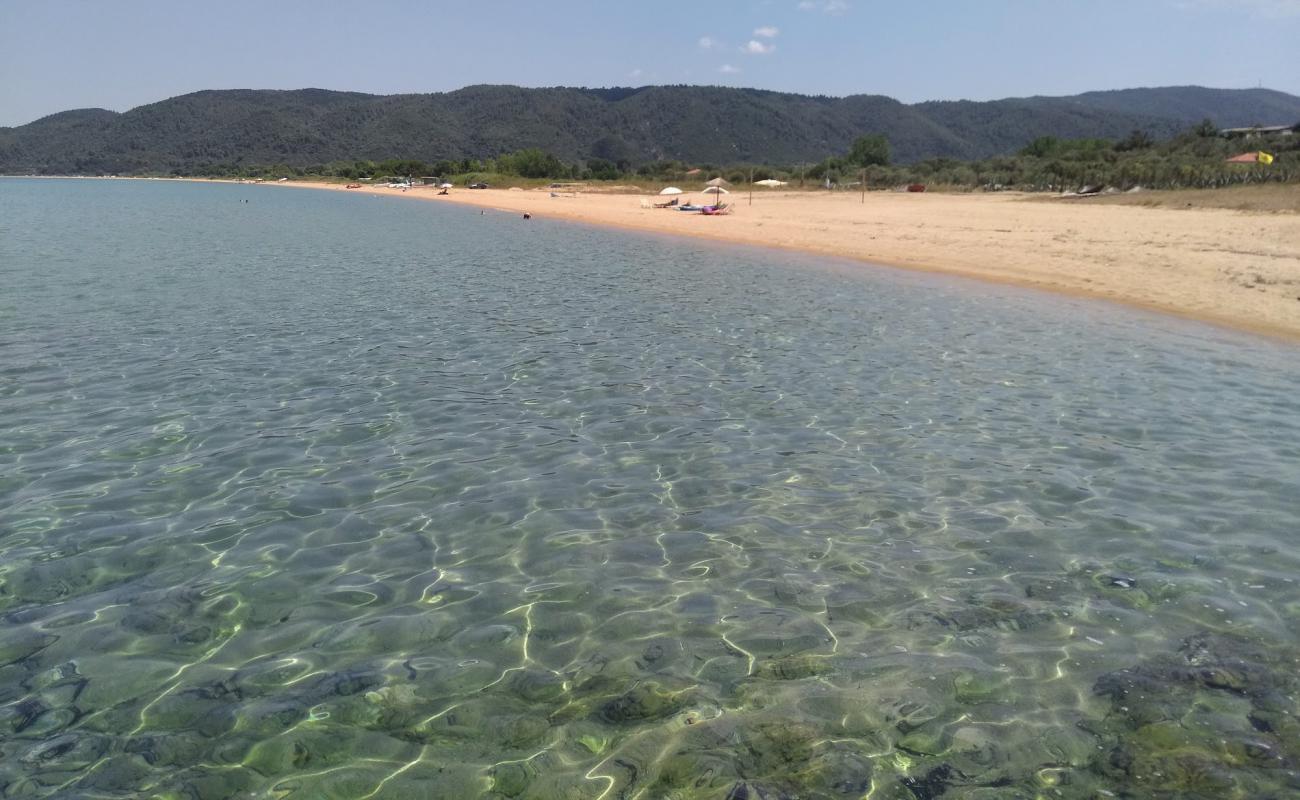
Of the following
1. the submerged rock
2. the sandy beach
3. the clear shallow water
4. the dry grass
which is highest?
the dry grass

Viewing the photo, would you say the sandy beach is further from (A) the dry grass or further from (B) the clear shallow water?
(B) the clear shallow water

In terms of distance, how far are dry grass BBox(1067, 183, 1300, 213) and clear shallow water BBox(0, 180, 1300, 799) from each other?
841 inches

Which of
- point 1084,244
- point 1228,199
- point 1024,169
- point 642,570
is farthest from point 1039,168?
point 642,570

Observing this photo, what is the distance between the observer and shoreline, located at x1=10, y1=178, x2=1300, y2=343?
17.9 m

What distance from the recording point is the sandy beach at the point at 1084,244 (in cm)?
1797

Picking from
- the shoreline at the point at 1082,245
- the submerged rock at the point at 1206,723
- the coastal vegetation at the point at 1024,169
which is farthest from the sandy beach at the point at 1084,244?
the submerged rock at the point at 1206,723

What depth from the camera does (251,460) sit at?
7.90m

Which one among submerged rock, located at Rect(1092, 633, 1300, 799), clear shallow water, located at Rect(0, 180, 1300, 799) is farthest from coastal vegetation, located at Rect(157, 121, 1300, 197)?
submerged rock, located at Rect(1092, 633, 1300, 799)

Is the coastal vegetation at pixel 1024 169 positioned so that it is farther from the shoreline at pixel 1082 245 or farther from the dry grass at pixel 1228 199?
the shoreline at pixel 1082 245

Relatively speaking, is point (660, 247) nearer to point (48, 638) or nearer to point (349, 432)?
point (349, 432)

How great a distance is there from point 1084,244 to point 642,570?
81.6ft

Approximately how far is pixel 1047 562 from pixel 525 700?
13.4 feet

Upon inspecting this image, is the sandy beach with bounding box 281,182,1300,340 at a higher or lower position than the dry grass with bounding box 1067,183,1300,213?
lower

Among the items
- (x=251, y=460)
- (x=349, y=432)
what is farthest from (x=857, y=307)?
(x=251, y=460)
